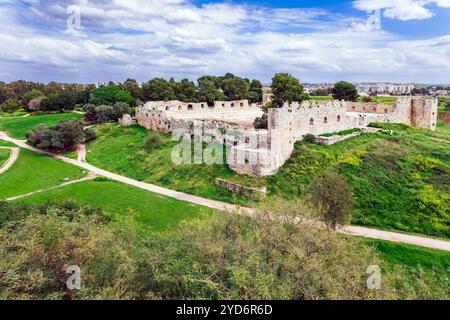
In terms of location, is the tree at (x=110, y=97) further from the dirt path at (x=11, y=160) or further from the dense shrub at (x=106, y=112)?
the dirt path at (x=11, y=160)

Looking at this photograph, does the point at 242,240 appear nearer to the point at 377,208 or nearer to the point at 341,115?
the point at 377,208

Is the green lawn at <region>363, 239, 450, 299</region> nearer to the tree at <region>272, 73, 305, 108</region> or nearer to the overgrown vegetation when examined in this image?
the overgrown vegetation

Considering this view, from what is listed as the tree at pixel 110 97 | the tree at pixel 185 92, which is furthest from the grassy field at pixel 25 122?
the tree at pixel 185 92

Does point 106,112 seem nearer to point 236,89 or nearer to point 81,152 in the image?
point 81,152

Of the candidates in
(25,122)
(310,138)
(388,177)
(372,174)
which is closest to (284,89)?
(310,138)
